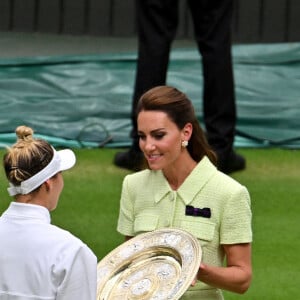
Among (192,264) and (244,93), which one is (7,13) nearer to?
(244,93)

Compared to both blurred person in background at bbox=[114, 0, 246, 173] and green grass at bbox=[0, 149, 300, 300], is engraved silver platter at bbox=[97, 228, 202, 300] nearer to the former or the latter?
green grass at bbox=[0, 149, 300, 300]

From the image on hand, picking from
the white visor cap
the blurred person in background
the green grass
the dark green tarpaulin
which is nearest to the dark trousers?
the blurred person in background

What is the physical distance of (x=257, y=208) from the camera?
8.91 m

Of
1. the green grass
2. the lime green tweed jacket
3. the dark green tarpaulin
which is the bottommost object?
the green grass

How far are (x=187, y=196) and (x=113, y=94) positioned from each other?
6.39m

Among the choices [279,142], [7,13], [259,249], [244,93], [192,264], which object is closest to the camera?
[192,264]

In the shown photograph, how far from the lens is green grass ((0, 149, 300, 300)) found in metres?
7.70

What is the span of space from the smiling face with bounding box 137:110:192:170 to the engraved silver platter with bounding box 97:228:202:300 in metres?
0.27

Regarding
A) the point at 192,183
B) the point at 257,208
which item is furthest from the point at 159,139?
the point at 257,208

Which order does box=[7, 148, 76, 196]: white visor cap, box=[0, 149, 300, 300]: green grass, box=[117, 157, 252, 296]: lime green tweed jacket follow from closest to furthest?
box=[7, 148, 76, 196]: white visor cap, box=[117, 157, 252, 296]: lime green tweed jacket, box=[0, 149, 300, 300]: green grass

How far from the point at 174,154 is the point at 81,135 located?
5.47 meters

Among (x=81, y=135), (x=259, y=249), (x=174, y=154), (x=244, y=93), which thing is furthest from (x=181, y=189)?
(x=244, y=93)

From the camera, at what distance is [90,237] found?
820cm

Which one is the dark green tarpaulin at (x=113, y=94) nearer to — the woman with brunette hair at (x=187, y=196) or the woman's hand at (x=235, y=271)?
the woman with brunette hair at (x=187, y=196)
